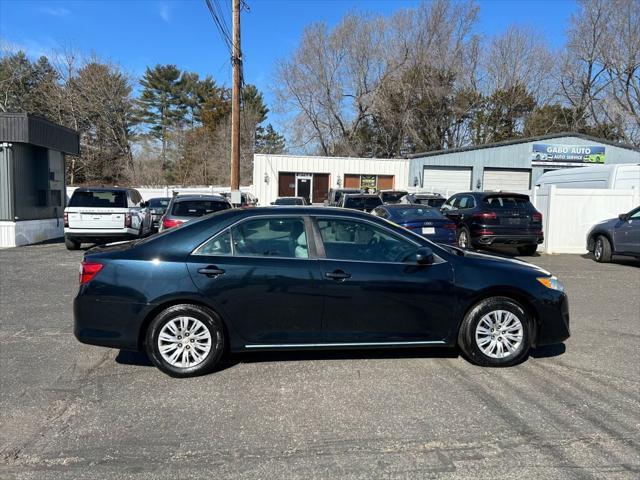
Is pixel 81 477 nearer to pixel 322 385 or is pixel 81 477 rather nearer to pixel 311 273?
pixel 322 385

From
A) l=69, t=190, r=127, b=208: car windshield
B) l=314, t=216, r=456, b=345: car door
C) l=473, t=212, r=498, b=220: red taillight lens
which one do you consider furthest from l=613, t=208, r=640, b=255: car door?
l=69, t=190, r=127, b=208: car windshield

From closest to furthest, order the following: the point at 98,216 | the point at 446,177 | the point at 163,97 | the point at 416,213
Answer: the point at 416,213 → the point at 98,216 → the point at 446,177 → the point at 163,97

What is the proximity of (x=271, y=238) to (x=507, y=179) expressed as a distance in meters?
29.8

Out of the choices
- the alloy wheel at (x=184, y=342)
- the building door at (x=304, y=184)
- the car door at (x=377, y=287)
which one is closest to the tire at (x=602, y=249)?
the car door at (x=377, y=287)

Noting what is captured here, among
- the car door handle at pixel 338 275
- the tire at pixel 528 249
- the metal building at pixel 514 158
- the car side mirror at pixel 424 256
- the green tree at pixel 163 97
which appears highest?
the green tree at pixel 163 97

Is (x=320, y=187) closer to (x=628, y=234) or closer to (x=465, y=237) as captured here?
(x=465, y=237)

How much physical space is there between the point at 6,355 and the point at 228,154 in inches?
1758

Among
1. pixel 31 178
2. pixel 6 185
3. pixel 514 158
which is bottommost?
pixel 6 185

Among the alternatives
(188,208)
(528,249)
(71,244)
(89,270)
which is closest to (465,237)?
(528,249)

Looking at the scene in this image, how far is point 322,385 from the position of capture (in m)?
4.36

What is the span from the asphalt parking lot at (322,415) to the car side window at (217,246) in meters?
1.13

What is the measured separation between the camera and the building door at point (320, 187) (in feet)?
101

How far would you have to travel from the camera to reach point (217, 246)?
4.58 metres

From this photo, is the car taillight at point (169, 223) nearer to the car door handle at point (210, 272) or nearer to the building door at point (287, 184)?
the car door handle at point (210, 272)
